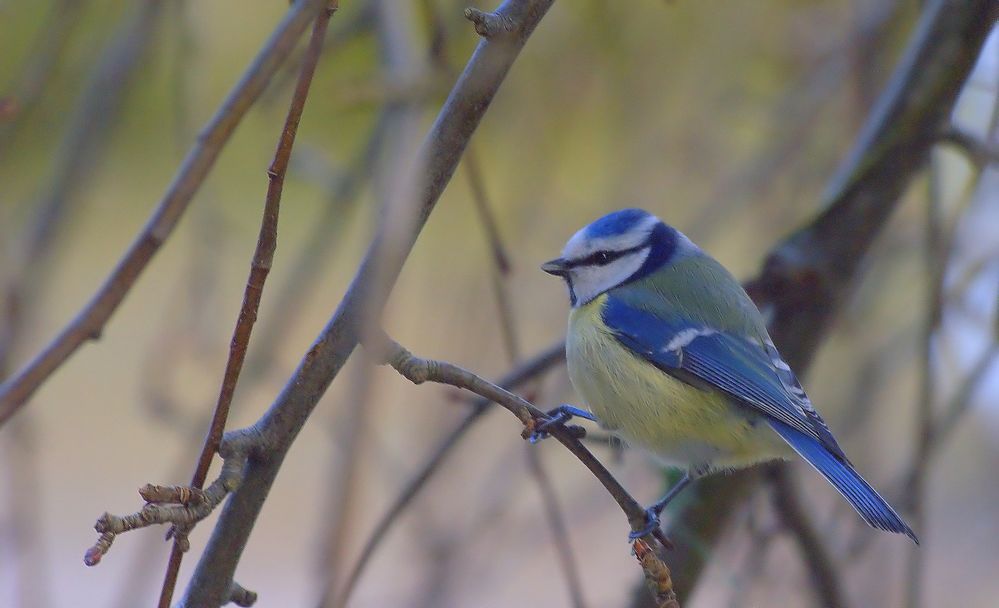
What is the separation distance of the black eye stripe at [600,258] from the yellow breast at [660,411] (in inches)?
5.0

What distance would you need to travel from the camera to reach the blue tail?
100 centimetres

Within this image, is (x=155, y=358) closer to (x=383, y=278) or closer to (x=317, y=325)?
(x=383, y=278)

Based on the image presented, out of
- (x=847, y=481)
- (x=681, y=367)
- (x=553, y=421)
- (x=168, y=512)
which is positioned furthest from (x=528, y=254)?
(x=168, y=512)

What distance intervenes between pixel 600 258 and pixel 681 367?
0.74ft

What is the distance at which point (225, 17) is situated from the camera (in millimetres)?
3209

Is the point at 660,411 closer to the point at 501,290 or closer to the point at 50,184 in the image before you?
the point at 501,290

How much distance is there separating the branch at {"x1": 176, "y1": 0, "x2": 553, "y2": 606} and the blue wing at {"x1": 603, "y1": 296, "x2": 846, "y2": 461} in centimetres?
69

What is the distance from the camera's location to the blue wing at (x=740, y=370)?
1213 millimetres

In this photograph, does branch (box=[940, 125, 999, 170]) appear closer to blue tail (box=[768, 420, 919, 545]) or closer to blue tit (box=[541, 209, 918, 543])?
blue tit (box=[541, 209, 918, 543])

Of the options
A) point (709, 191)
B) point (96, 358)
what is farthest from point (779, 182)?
point (96, 358)

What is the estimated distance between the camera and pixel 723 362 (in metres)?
1.32

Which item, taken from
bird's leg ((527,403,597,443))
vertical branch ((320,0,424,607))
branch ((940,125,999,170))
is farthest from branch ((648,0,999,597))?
vertical branch ((320,0,424,607))

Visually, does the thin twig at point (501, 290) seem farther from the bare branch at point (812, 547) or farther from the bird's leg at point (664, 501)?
the bare branch at point (812, 547)

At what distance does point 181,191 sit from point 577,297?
82 cm
